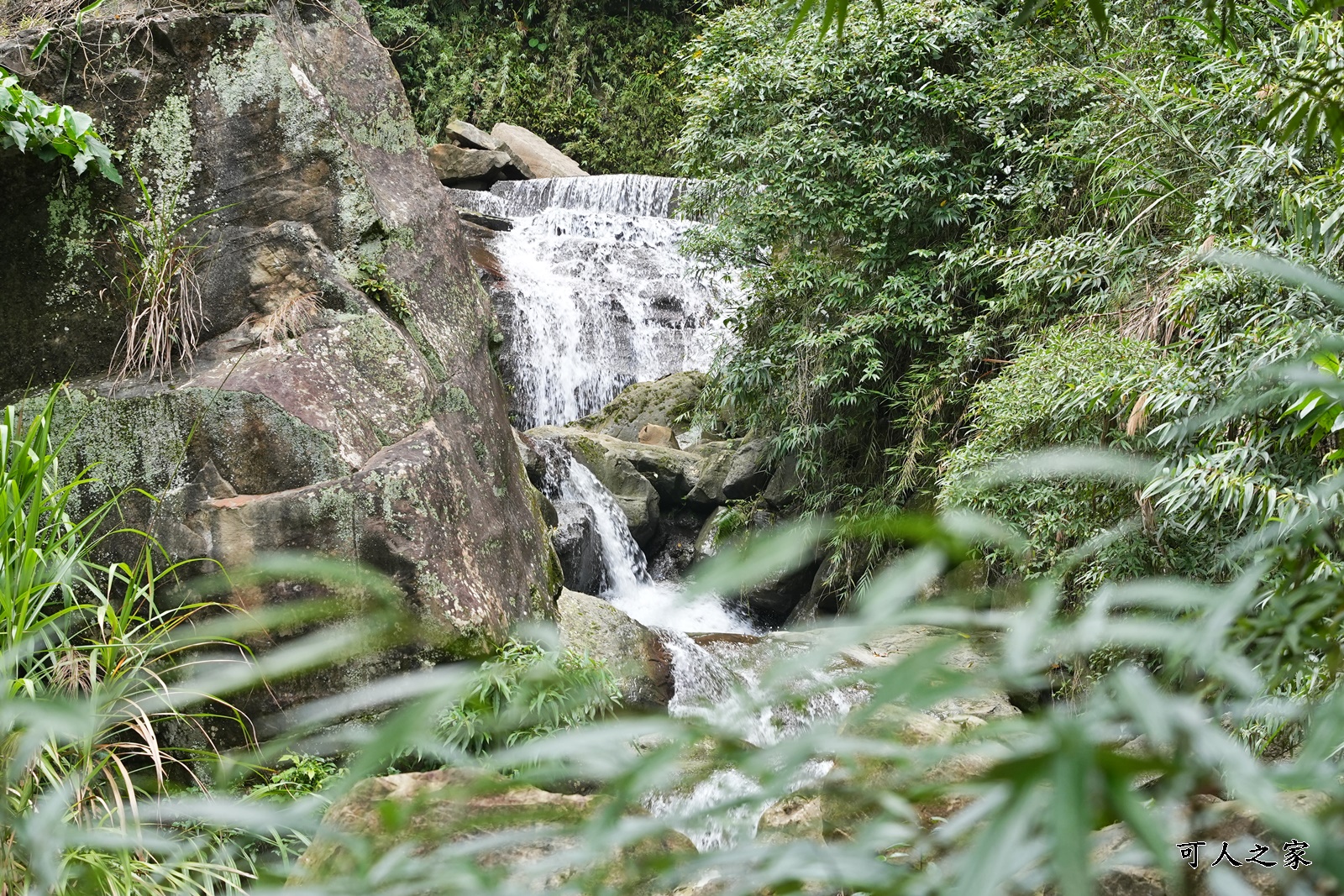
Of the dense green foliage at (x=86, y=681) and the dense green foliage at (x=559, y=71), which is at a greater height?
the dense green foliage at (x=559, y=71)

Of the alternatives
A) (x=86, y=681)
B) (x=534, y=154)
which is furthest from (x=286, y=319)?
(x=534, y=154)


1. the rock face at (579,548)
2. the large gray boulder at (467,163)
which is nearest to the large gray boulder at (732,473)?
the rock face at (579,548)

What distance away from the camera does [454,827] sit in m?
0.52

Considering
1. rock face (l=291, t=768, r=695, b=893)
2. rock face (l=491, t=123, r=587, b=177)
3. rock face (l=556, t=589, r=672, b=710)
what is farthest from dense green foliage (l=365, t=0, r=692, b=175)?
rock face (l=291, t=768, r=695, b=893)

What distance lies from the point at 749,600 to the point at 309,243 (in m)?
4.78

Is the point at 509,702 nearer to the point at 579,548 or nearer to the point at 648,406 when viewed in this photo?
the point at 579,548

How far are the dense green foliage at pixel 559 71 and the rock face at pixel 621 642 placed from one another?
40.4 feet

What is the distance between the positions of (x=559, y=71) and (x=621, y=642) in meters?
14.5

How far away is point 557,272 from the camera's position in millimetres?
11375

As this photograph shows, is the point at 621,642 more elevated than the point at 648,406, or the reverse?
the point at 648,406

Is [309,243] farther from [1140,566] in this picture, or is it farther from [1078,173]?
[1078,173]

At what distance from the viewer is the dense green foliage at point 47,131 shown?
3482 mm

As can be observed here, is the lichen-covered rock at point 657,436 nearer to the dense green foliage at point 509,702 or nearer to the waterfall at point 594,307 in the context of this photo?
the waterfall at point 594,307

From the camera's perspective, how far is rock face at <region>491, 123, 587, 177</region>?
577 inches
